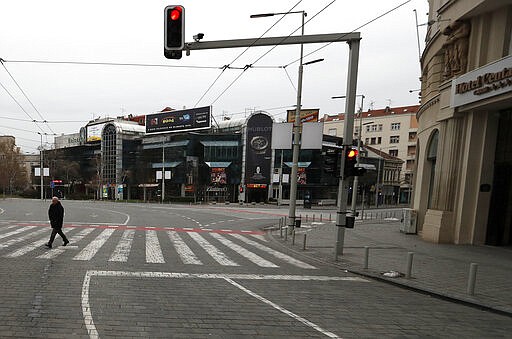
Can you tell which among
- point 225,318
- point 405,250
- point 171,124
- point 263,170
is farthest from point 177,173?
point 225,318

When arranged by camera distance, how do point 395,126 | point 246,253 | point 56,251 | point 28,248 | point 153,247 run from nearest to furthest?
point 56,251, point 28,248, point 246,253, point 153,247, point 395,126

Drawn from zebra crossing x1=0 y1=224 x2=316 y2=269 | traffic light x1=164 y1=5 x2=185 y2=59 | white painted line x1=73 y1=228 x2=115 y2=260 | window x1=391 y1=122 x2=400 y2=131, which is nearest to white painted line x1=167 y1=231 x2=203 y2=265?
zebra crossing x1=0 y1=224 x2=316 y2=269

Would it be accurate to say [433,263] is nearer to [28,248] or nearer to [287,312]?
[287,312]

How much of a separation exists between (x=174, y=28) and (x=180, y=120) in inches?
2233

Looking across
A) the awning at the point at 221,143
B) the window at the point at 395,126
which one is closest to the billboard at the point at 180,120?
the awning at the point at 221,143

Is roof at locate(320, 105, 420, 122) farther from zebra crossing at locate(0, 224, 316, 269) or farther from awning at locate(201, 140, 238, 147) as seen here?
zebra crossing at locate(0, 224, 316, 269)

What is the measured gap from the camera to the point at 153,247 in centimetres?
1156

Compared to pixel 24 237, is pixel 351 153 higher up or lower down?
higher up

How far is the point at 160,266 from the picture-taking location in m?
8.75

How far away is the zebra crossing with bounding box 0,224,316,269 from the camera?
9695 millimetres

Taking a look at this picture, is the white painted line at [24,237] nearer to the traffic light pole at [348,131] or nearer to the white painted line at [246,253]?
the white painted line at [246,253]

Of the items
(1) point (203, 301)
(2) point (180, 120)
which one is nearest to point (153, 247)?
(1) point (203, 301)

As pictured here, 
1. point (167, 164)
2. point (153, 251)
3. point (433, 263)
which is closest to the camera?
point (433, 263)

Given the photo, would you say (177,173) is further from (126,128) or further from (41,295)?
(41,295)
